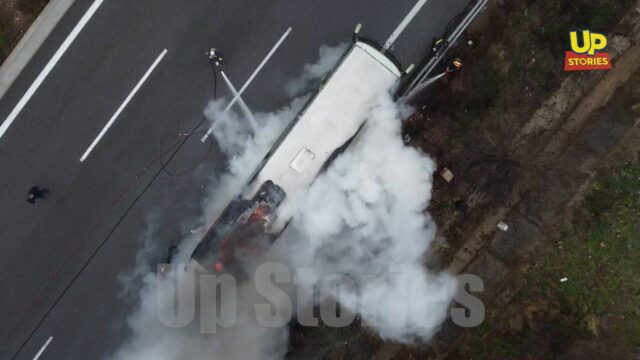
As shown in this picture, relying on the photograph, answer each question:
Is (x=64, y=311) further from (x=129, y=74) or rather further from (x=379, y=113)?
(x=379, y=113)

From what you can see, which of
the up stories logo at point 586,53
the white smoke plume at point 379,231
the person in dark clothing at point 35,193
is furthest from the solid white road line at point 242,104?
the up stories logo at point 586,53

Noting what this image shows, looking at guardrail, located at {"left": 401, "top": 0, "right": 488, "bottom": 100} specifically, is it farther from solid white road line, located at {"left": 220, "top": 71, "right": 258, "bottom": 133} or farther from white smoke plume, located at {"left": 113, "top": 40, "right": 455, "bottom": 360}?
solid white road line, located at {"left": 220, "top": 71, "right": 258, "bottom": 133}

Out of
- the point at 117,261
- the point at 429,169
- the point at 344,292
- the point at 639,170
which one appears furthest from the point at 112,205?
the point at 639,170

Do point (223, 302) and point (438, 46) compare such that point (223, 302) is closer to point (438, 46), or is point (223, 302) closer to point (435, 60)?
point (435, 60)

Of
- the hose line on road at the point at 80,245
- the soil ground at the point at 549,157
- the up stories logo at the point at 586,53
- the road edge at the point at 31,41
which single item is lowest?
the hose line on road at the point at 80,245

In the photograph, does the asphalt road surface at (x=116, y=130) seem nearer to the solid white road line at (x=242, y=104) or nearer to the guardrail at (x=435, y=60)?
the solid white road line at (x=242, y=104)

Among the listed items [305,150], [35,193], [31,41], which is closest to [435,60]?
[305,150]
